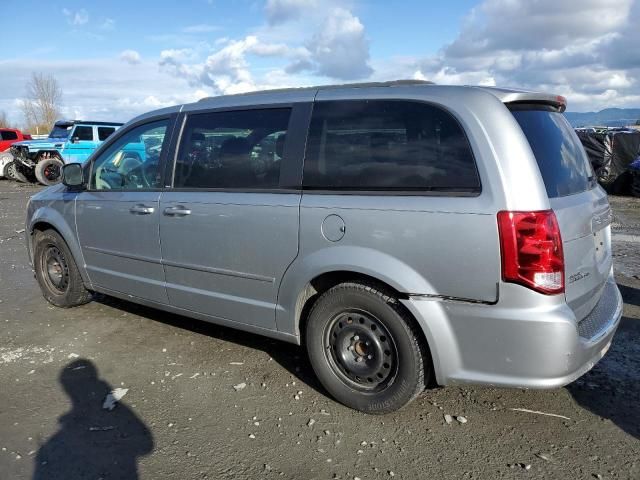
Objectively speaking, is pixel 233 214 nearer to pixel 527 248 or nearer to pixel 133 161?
pixel 133 161

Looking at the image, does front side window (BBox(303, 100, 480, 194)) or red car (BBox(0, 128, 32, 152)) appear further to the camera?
red car (BBox(0, 128, 32, 152))

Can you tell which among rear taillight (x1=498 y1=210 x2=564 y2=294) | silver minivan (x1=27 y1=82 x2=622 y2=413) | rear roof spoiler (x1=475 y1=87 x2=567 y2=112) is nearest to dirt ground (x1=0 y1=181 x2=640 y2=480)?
silver minivan (x1=27 y1=82 x2=622 y2=413)

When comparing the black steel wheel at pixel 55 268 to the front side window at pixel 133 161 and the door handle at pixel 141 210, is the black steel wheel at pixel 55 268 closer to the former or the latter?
the front side window at pixel 133 161

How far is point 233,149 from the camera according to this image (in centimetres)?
374

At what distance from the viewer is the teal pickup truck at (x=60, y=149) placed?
18.2 meters

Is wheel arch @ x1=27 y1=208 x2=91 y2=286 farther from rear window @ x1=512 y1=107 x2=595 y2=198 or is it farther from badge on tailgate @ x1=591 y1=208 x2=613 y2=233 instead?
badge on tailgate @ x1=591 y1=208 x2=613 y2=233

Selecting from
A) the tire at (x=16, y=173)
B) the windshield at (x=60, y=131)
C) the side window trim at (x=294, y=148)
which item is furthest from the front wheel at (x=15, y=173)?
the side window trim at (x=294, y=148)

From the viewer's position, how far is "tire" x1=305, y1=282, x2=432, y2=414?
299cm

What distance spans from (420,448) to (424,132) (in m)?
1.72

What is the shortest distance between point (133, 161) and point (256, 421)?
2.47m

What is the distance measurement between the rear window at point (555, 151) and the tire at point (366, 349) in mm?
1068

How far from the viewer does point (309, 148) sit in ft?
10.9

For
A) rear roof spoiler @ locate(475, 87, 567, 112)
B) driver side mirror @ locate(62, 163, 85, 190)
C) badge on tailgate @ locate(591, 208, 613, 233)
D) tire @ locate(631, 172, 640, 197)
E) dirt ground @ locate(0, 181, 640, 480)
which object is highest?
rear roof spoiler @ locate(475, 87, 567, 112)

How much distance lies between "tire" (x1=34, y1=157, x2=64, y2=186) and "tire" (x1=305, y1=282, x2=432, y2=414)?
17.1 meters
